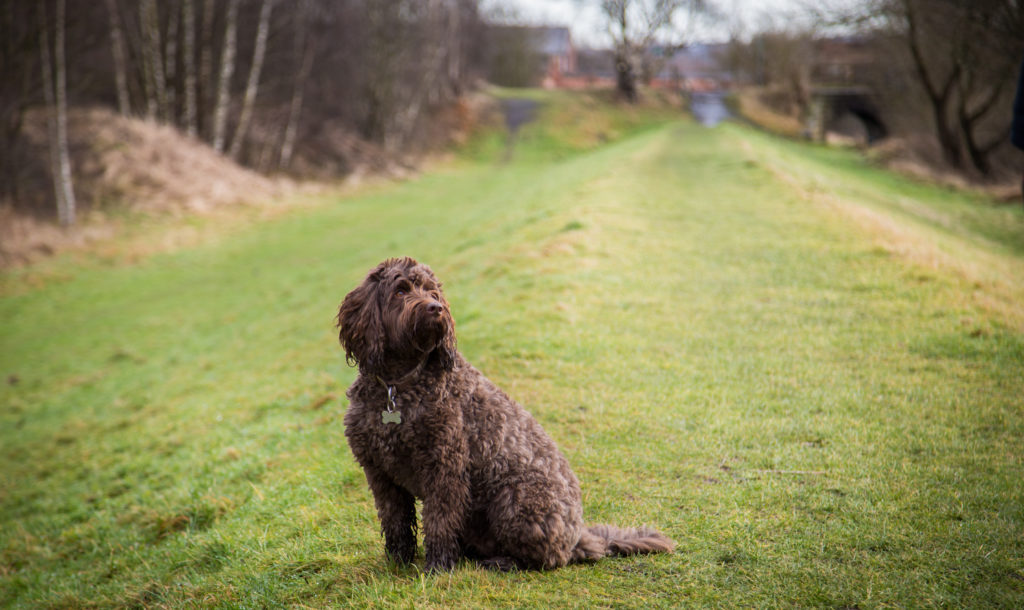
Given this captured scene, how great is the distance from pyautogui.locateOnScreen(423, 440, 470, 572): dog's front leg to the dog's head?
62 cm

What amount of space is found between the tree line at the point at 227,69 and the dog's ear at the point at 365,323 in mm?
21662

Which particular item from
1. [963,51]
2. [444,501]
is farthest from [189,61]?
[963,51]

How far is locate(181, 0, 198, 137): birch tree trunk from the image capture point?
2641cm

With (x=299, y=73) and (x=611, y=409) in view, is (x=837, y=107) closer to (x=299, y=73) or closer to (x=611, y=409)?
(x=299, y=73)

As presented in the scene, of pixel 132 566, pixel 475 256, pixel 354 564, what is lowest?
pixel 132 566

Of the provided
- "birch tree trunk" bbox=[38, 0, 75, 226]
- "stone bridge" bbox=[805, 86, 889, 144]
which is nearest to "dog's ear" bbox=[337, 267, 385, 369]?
"birch tree trunk" bbox=[38, 0, 75, 226]

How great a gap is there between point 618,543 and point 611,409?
292cm

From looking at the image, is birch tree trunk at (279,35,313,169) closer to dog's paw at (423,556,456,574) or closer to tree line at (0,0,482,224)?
tree line at (0,0,482,224)

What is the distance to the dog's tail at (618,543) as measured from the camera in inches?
186

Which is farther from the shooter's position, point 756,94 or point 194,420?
point 756,94

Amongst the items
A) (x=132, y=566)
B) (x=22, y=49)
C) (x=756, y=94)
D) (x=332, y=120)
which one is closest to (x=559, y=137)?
(x=332, y=120)

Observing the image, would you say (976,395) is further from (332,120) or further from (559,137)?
(559,137)

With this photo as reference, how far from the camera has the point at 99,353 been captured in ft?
49.0

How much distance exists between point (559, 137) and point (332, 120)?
53.9 ft
